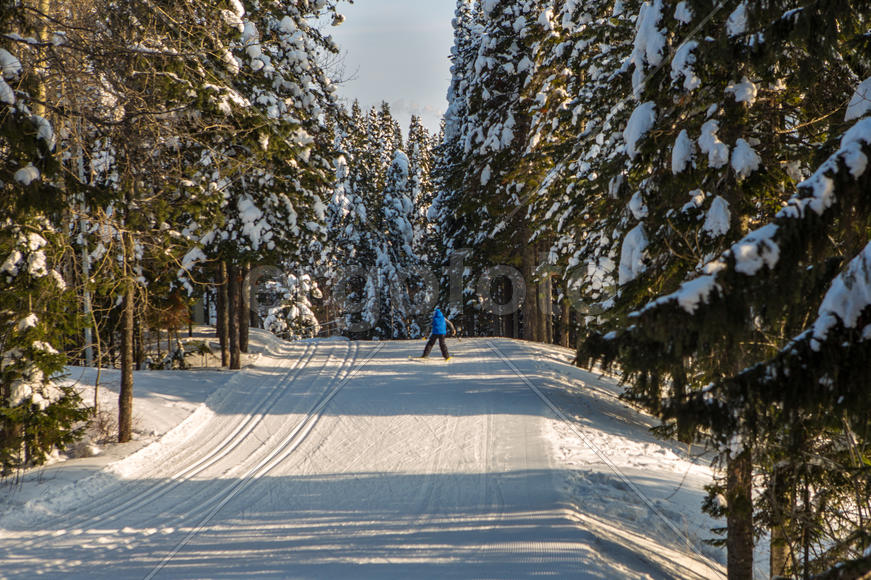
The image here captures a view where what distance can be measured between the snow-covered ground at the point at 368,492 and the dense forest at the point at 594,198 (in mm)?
1222

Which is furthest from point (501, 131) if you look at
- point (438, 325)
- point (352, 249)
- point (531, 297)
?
point (352, 249)

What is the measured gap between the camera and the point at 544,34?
20.9m

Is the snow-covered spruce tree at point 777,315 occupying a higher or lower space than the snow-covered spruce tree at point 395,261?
lower

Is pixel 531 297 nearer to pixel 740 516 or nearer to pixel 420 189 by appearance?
pixel 740 516

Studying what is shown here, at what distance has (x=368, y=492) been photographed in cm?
1018

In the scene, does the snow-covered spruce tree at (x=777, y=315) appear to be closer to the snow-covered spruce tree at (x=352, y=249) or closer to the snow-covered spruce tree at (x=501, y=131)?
the snow-covered spruce tree at (x=501, y=131)

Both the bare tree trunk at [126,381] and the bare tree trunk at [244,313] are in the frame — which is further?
the bare tree trunk at [244,313]

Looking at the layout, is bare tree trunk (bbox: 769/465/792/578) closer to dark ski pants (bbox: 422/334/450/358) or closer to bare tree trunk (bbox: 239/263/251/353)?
dark ski pants (bbox: 422/334/450/358)

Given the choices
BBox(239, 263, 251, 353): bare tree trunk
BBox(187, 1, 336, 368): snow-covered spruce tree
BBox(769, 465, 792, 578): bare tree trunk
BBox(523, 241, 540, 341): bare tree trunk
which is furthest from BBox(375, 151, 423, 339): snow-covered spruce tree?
BBox(769, 465, 792, 578): bare tree trunk

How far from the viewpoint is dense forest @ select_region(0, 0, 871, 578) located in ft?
12.1

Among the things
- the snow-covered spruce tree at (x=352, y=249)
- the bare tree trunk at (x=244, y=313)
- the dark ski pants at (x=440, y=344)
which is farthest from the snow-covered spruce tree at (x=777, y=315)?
the snow-covered spruce tree at (x=352, y=249)

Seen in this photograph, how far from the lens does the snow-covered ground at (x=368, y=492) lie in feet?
25.7

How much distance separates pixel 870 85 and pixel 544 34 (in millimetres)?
16583

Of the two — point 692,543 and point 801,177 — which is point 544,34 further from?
point 692,543
